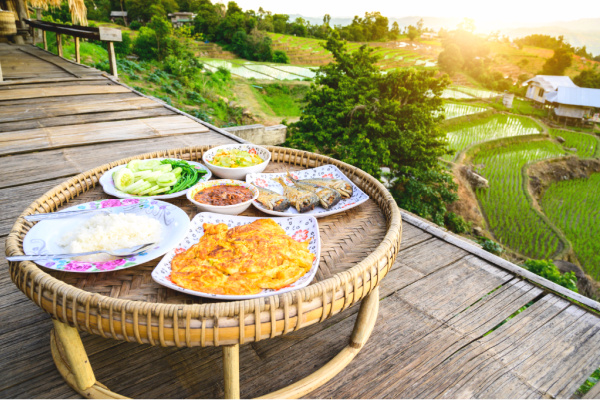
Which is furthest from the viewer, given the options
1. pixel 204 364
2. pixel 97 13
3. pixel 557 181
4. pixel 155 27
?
pixel 97 13

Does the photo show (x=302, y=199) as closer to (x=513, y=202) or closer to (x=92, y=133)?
(x=92, y=133)

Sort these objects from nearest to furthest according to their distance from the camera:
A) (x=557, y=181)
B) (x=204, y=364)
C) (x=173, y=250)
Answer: (x=173, y=250) → (x=204, y=364) → (x=557, y=181)

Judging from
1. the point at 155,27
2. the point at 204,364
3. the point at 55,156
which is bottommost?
the point at 204,364

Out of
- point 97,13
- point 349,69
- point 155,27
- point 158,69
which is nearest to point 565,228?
point 349,69

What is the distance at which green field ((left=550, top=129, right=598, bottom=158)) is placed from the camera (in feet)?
61.6

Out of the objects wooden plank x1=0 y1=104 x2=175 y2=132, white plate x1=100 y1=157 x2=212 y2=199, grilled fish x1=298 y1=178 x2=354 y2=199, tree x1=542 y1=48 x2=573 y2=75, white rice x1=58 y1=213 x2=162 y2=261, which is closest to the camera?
white rice x1=58 y1=213 x2=162 y2=261

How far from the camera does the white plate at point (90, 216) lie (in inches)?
45.5

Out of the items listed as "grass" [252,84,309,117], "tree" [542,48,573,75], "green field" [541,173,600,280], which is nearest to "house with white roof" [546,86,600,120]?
"green field" [541,173,600,280]

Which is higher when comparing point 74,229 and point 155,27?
point 155,27

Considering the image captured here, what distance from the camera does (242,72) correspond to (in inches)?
1005

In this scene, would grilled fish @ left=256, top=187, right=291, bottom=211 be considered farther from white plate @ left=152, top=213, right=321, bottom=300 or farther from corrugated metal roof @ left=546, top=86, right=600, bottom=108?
corrugated metal roof @ left=546, top=86, right=600, bottom=108

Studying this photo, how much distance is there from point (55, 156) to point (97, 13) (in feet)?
145

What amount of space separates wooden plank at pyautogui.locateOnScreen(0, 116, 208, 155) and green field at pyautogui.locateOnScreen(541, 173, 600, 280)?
1116cm

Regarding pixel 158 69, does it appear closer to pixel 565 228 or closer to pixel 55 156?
pixel 55 156
